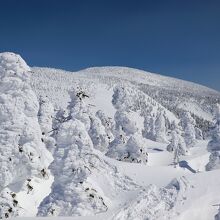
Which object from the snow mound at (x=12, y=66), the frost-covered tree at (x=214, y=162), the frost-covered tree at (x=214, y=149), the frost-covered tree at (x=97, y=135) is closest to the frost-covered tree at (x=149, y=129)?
the frost-covered tree at (x=97, y=135)

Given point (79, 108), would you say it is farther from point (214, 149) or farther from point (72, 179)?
point (72, 179)

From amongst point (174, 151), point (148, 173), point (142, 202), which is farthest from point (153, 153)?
point (142, 202)

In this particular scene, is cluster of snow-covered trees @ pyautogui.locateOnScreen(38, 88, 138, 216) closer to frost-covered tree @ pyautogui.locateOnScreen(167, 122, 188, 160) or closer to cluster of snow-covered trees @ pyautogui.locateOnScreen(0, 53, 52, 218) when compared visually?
cluster of snow-covered trees @ pyautogui.locateOnScreen(0, 53, 52, 218)

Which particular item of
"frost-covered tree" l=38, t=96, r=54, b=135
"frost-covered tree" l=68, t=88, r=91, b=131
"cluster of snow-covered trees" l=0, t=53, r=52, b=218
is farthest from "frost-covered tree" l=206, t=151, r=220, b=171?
"cluster of snow-covered trees" l=0, t=53, r=52, b=218

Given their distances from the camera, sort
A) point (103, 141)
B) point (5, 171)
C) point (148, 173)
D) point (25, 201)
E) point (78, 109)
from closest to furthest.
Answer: point (5, 171)
point (25, 201)
point (148, 173)
point (78, 109)
point (103, 141)

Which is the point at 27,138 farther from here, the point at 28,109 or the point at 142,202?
the point at 142,202

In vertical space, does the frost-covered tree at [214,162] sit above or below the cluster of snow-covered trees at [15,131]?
above

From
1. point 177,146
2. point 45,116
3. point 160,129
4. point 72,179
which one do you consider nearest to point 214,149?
point 45,116

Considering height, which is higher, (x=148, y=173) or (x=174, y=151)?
(x=174, y=151)

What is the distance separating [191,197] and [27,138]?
45.8ft

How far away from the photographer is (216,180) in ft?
94.2

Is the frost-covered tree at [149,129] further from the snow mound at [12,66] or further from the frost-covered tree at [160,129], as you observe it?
the snow mound at [12,66]

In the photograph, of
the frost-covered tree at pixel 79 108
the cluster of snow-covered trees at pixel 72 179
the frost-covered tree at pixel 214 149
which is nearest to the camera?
the cluster of snow-covered trees at pixel 72 179

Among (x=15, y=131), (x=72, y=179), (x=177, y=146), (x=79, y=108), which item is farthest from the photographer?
(x=177, y=146)
